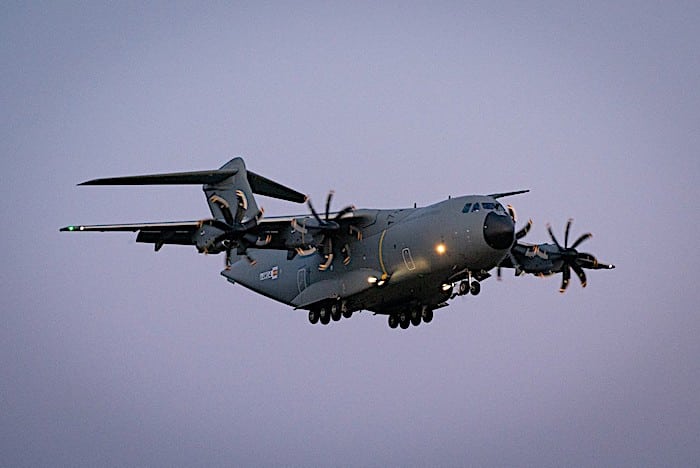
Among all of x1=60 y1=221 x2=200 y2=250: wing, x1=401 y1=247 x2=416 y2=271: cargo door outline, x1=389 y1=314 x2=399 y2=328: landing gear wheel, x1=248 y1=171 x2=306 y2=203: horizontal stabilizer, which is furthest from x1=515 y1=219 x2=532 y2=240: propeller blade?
x1=60 y1=221 x2=200 y2=250: wing

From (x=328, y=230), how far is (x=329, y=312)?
264 cm

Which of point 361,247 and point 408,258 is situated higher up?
point 361,247

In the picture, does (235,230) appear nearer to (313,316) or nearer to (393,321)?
(313,316)

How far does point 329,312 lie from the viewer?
3519 cm

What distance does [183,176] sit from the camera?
116 feet

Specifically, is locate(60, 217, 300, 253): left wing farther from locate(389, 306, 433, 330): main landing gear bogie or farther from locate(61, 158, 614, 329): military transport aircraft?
locate(389, 306, 433, 330): main landing gear bogie

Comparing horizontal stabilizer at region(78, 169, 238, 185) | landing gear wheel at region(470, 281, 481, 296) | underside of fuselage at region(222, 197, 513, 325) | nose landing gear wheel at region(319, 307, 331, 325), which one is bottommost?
nose landing gear wheel at region(319, 307, 331, 325)

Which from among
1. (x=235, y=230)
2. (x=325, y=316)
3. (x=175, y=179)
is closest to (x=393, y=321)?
(x=325, y=316)

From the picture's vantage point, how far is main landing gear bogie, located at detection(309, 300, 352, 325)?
34906mm

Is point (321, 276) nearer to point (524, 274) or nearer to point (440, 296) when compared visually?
point (440, 296)

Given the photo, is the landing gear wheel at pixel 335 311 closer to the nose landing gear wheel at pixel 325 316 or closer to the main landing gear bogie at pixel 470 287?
the nose landing gear wheel at pixel 325 316

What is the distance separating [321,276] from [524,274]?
252 inches

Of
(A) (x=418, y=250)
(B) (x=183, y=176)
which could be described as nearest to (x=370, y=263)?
(A) (x=418, y=250)

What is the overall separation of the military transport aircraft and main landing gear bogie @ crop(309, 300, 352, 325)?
4 cm
